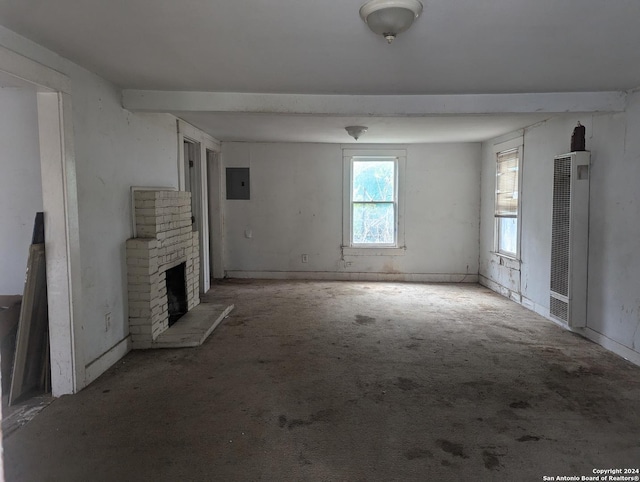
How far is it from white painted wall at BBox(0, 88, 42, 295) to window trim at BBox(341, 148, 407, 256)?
476cm

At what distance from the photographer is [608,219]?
393 cm

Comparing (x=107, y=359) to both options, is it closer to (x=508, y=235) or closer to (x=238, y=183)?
(x=238, y=183)

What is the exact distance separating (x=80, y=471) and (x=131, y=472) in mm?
274

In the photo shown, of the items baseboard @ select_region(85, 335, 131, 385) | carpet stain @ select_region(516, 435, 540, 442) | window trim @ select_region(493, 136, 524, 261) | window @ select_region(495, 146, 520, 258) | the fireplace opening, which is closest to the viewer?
carpet stain @ select_region(516, 435, 540, 442)

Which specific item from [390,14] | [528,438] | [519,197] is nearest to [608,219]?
[519,197]

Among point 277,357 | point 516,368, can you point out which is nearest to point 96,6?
point 277,357

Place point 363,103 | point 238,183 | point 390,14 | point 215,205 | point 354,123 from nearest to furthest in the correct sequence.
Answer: point 390,14 → point 363,103 → point 354,123 → point 215,205 → point 238,183

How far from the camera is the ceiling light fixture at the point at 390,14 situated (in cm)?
203

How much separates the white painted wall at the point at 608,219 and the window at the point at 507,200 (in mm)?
661

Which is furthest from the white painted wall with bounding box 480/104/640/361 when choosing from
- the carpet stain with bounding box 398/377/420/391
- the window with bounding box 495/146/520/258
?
the carpet stain with bounding box 398/377/420/391

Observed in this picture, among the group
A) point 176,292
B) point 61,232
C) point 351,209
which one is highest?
point 351,209

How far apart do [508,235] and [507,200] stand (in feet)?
1.66

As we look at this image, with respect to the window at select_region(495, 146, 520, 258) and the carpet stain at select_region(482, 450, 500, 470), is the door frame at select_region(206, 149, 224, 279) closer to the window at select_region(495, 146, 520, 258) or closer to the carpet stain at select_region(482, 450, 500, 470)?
the window at select_region(495, 146, 520, 258)

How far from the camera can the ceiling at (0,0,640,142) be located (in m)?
2.17
